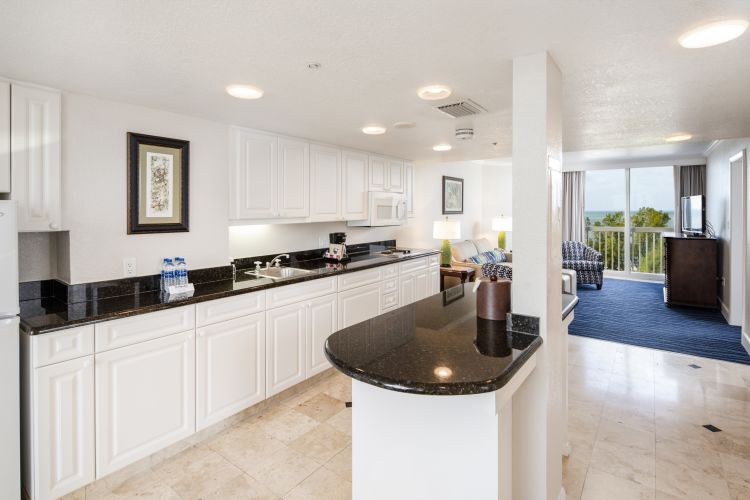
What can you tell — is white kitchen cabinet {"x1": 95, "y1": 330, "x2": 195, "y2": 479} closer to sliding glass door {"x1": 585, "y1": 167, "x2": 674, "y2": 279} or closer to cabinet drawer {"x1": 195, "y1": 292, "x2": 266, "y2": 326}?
cabinet drawer {"x1": 195, "y1": 292, "x2": 266, "y2": 326}

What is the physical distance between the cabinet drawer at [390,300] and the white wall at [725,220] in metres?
4.07

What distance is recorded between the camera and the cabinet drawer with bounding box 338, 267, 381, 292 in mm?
3656

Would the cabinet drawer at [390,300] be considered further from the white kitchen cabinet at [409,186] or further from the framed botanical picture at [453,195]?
the framed botanical picture at [453,195]

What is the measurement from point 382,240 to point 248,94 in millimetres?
3347

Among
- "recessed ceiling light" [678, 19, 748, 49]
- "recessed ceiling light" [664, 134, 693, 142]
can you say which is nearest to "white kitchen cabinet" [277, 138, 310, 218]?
"recessed ceiling light" [678, 19, 748, 49]

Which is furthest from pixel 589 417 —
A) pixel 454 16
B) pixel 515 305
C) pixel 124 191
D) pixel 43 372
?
pixel 124 191

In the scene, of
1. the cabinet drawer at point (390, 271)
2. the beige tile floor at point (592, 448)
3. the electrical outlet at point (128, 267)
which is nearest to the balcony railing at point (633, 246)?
the beige tile floor at point (592, 448)

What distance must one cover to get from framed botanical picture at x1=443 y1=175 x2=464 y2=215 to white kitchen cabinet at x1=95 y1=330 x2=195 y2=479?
17.7 feet

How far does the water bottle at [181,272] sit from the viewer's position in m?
2.68

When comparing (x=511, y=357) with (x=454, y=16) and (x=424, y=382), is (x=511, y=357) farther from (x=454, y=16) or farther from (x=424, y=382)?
(x=454, y=16)

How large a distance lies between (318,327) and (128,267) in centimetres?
148

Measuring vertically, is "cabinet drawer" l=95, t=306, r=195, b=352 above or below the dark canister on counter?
below

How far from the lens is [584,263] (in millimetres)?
7355

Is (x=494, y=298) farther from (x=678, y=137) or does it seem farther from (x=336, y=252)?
(x=678, y=137)
